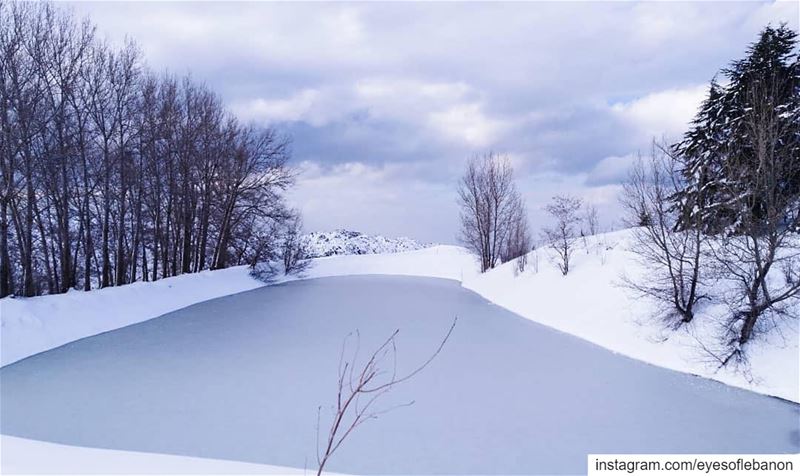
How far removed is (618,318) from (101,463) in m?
8.06

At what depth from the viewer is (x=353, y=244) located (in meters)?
31.1

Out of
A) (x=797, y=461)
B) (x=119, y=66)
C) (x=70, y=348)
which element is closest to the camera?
(x=797, y=461)

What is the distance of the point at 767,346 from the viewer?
5.88 meters

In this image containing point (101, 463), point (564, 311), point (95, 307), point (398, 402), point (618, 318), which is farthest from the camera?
point (564, 311)

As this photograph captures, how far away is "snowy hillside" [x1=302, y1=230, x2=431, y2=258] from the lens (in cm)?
2961

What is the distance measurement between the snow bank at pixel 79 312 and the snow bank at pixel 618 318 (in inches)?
358

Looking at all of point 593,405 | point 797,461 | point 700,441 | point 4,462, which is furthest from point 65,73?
point 797,461

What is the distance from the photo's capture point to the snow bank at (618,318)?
565 centimetres

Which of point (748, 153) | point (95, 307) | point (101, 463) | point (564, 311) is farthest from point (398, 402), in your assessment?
point (748, 153)

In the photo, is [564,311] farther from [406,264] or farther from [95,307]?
[406,264]

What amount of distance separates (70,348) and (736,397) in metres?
9.44

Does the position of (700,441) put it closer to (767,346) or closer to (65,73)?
(767,346)

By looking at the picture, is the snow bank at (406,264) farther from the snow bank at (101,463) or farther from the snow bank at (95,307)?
the snow bank at (101,463)

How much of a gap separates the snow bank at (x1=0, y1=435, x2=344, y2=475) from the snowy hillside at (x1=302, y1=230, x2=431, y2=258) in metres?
24.0
